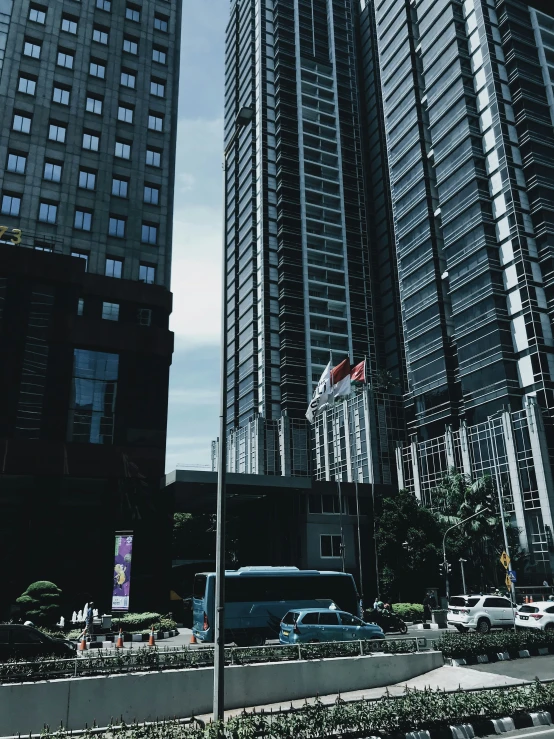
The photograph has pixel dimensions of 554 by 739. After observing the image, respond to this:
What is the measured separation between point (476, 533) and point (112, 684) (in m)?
46.1

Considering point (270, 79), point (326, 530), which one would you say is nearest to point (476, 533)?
point (326, 530)

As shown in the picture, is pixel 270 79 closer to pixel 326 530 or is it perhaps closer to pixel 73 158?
pixel 73 158

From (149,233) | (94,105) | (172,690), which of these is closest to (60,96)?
(94,105)

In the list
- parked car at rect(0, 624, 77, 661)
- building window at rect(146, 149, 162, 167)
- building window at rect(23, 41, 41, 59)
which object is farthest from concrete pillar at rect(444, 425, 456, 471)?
parked car at rect(0, 624, 77, 661)

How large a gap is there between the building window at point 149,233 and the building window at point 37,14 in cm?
2101

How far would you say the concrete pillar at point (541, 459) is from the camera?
62.2 metres

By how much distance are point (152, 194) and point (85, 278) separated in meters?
11.2

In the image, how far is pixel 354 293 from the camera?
361ft

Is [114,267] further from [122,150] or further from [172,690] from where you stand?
[172,690]

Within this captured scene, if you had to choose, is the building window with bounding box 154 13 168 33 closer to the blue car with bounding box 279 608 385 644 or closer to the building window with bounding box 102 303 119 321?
the building window with bounding box 102 303 119 321

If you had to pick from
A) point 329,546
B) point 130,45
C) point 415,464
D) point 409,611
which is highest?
point 130,45

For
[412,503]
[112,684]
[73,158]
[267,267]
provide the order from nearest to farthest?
[112,684] → [73,158] → [412,503] → [267,267]

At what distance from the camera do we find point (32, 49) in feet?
169

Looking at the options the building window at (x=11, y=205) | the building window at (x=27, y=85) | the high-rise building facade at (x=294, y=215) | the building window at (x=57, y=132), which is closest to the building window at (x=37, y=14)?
the building window at (x=27, y=85)
